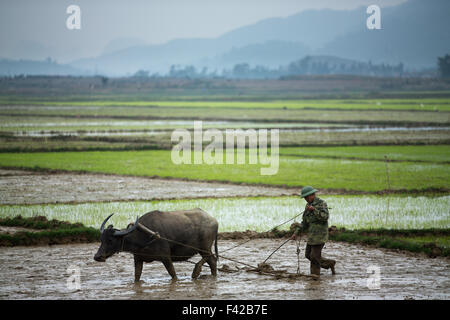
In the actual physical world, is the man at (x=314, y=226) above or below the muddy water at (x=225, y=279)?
above

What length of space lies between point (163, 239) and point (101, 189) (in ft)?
33.7

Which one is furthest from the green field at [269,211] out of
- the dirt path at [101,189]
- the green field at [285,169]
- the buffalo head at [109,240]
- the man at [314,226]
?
the buffalo head at [109,240]

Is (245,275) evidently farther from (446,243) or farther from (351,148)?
(351,148)

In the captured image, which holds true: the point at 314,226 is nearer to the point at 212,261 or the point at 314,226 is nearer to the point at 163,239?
the point at 212,261

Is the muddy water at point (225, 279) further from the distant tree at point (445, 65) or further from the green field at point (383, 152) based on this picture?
the distant tree at point (445, 65)

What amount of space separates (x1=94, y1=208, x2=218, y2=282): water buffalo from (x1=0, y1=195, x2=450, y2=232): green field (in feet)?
11.7

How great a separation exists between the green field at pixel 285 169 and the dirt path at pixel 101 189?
1.06 metres

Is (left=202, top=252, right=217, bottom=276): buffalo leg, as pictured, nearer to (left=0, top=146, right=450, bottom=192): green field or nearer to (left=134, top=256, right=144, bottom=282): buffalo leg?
(left=134, top=256, right=144, bottom=282): buffalo leg

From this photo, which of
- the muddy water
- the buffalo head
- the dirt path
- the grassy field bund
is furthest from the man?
the dirt path

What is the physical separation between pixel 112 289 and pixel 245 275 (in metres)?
2.13

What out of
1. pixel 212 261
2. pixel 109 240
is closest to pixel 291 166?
pixel 212 261

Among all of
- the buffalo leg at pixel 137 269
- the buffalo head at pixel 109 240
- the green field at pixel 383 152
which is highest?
the green field at pixel 383 152

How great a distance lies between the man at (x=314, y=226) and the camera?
8.64 m

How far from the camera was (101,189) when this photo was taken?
60.7 ft
